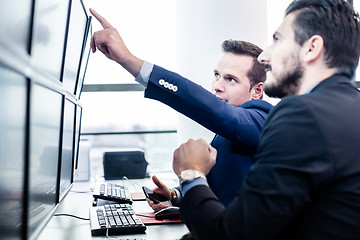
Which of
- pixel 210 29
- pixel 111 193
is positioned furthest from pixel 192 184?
pixel 210 29

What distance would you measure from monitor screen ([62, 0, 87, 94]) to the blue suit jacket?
11.6 inches

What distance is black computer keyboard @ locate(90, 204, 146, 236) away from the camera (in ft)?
4.20

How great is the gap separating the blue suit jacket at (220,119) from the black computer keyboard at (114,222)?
31cm

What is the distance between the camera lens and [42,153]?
3.03 feet

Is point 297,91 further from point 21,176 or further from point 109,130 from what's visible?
point 109,130

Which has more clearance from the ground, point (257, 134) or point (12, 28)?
point (12, 28)

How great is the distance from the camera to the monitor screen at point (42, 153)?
811mm

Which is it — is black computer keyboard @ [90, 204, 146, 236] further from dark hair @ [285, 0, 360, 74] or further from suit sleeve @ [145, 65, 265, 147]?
dark hair @ [285, 0, 360, 74]

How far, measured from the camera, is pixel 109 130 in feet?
10.3

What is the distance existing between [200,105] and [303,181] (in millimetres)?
503

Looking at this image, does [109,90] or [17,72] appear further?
[109,90]

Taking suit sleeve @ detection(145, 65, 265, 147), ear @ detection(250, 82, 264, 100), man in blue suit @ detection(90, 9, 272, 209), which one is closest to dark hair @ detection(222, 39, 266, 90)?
ear @ detection(250, 82, 264, 100)

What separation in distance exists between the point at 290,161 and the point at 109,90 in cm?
249

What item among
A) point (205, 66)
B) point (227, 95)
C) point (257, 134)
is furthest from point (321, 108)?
point (205, 66)
